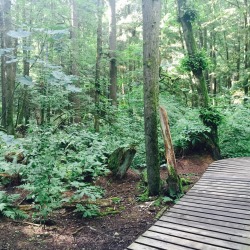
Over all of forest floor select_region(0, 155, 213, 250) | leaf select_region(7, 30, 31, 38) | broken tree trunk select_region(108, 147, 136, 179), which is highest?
leaf select_region(7, 30, 31, 38)

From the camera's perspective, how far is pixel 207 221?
14.6ft

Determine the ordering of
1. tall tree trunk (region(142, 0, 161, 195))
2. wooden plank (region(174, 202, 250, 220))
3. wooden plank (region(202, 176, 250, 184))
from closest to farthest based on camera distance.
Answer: wooden plank (region(174, 202, 250, 220)) → tall tree trunk (region(142, 0, 161, 195)) → wooden plank (region(202, 176, 250, 184))

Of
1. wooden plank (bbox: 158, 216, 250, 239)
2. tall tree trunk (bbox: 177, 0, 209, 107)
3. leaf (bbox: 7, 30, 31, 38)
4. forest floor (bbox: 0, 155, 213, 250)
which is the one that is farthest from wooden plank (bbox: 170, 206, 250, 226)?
tall tree trunk (bbox: 177, 0, 209, 107)

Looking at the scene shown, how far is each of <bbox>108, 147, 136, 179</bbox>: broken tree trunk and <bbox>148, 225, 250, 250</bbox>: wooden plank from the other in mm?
3721

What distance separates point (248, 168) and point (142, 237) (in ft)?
16.7

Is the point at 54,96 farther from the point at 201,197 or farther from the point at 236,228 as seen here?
the point at 236,228

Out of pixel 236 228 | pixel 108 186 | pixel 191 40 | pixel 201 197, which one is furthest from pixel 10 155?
pixel 191 40

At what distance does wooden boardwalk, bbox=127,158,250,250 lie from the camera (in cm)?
370

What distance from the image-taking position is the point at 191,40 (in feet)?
34.1

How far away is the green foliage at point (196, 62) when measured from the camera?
33.2 ft

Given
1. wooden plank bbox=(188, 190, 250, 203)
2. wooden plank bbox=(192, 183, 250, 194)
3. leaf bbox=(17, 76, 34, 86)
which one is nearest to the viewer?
leaf bbox=(17, 76, 34, 86)

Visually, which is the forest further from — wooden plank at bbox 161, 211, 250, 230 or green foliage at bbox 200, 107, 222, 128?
wooden plank at bbox 161, 211, 250, 230

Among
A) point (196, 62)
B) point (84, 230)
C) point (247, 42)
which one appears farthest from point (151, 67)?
point (247, 42)

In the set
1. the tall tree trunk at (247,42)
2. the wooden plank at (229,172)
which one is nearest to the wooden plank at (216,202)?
the wooden plank at (229,172)
